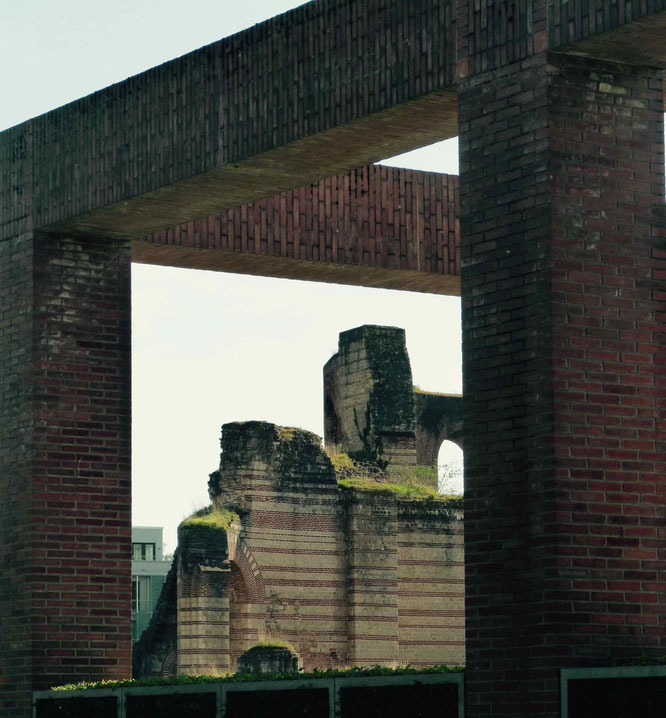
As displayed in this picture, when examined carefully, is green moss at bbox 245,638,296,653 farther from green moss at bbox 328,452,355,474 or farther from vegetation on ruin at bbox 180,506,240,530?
green moss at bbox 328,452,355,474

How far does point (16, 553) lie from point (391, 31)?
17.9ft

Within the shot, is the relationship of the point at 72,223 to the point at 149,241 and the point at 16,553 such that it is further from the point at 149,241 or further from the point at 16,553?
the point at 16,553

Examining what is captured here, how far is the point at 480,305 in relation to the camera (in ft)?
33.4

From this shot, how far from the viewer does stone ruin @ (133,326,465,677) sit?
2659 centimetres

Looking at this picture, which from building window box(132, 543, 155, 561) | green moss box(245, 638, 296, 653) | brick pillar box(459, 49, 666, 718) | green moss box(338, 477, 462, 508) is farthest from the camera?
building window box(132, 543, 155, 561)

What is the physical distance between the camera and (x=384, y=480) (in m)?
30.2

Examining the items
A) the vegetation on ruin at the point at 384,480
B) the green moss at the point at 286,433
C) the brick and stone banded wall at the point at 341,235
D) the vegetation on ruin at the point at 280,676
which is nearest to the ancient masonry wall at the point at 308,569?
the green moss at the point at 286,433

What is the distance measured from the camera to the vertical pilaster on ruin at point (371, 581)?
28.8 metres

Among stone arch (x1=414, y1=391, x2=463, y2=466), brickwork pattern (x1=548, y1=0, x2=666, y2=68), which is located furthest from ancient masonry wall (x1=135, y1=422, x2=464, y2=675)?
brickwork pattern (x1=548, y1=0, x2=666, y2=68)

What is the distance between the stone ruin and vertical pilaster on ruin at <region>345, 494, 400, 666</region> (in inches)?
0.9

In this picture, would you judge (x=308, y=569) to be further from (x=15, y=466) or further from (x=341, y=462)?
(x=15, y=466)

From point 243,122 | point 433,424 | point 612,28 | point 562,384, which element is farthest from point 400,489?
point 612,28

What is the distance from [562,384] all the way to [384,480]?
20699mm

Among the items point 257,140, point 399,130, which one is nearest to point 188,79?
point 257,140
